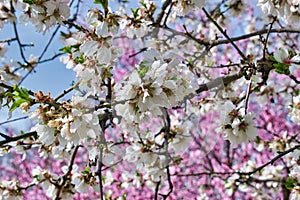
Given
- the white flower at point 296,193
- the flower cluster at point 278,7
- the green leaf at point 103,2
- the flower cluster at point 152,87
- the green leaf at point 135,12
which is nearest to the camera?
the flower cluster at point 152,87

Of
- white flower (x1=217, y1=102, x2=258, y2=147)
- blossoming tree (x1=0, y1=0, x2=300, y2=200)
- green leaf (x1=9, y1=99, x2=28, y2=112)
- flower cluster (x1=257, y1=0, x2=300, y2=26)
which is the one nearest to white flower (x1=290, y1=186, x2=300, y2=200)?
blossoming tree (x1=0, y1=0, x2=300, y2=200)

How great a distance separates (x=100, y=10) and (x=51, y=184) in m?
0.96

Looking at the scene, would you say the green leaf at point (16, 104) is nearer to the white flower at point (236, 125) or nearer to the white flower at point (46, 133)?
the white flower at point (46, 133)

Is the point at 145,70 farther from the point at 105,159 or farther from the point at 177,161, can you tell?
the point at 177,161

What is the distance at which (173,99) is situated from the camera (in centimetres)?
113

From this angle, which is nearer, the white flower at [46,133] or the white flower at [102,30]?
the white flower at [46,133]

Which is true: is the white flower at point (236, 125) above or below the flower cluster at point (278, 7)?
below

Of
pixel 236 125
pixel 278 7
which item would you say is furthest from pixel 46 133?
pixel 278 7

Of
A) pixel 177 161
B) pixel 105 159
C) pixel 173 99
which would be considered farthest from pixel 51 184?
pixel 173 99

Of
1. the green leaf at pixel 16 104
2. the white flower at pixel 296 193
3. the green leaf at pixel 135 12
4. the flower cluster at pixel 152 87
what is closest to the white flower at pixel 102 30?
the flower cluster at pixel 152 87


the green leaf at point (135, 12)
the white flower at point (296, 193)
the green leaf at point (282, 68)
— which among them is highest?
the green leaf at point (135, 12)

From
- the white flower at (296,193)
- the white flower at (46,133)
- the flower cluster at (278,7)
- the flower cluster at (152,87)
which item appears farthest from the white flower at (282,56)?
the white flower at (46,133)

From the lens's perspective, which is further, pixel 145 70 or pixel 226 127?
pixel 226 127

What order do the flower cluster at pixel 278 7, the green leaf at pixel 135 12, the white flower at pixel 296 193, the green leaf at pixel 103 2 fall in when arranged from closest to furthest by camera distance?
the green leaf at pixel 103 2
the flower cluster at pixel 278 7
the white flower at pixel 296 193
the green leaf at pixel 135 12
